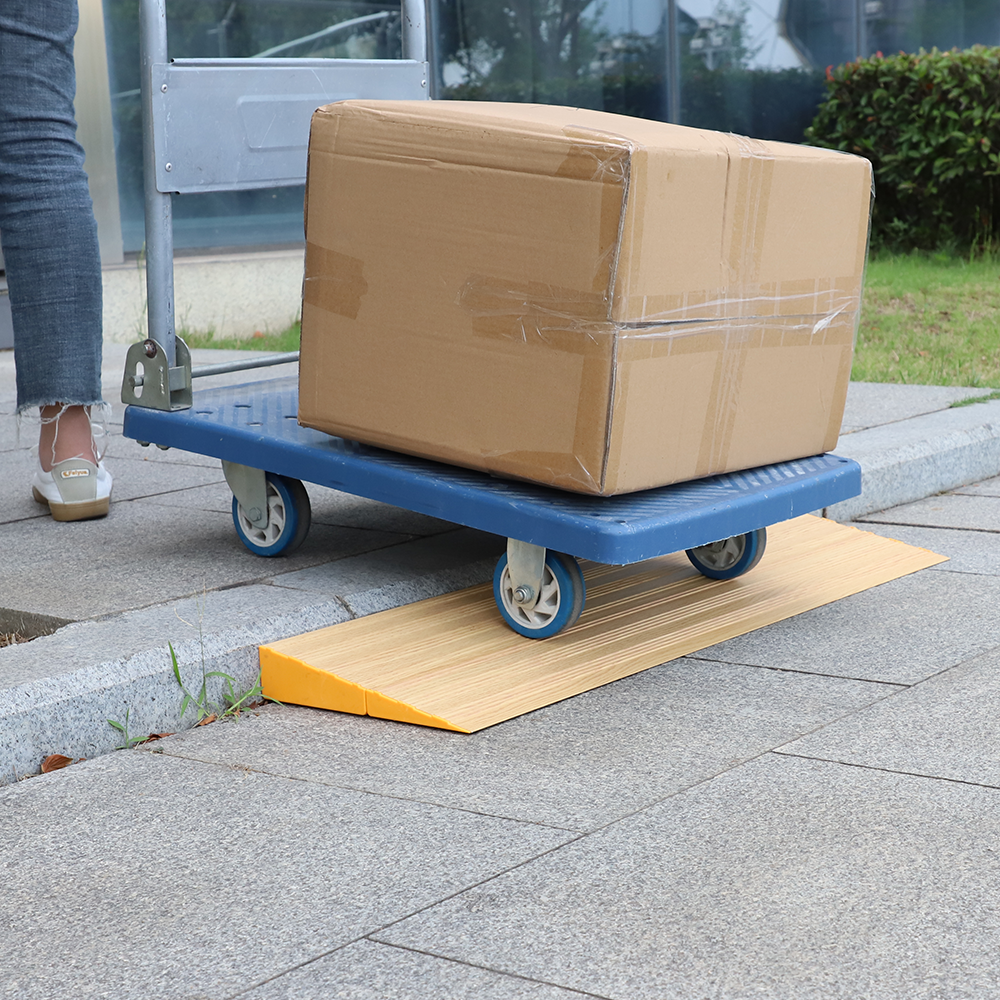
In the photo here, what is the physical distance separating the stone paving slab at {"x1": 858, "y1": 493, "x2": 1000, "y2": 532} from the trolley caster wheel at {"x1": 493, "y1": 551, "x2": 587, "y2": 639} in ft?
4.71

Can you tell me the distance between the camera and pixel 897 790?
178 centimetres

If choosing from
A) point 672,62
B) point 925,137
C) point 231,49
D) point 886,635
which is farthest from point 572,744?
point 925,137

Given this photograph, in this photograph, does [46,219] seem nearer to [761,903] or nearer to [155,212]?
[155,212]

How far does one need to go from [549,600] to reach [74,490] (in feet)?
3.96

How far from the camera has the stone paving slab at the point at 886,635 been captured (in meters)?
2.34

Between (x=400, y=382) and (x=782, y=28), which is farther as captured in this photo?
(x=782, y=28)

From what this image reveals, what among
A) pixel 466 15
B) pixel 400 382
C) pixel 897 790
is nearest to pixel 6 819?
pixel 400 382

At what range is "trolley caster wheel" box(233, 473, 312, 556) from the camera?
2.66 metres

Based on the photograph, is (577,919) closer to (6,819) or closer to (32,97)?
(6,819)

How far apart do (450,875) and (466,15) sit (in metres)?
7.32

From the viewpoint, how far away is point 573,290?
82.7 inches

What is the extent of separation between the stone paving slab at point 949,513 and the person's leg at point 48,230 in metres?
2.02

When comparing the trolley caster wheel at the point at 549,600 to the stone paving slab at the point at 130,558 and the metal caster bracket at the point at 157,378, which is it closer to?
the stone paving slab at the point at 130,558

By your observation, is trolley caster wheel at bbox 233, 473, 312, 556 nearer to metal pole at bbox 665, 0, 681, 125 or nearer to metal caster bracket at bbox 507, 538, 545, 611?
metal caster bracket at bbox 507, 538, 545, 611
